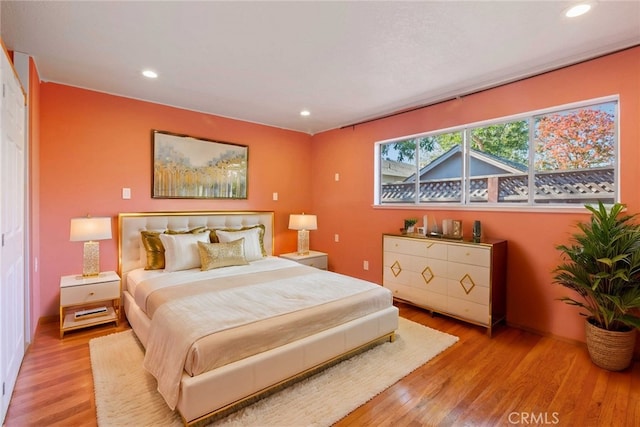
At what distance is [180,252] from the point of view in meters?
3.22

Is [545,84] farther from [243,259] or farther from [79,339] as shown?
[79,339]

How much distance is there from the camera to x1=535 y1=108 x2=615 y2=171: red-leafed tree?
8.59 feet

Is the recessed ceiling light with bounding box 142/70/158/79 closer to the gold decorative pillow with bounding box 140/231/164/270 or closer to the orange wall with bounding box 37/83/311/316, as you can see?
the orange wall with bounding box 37/83/311/316

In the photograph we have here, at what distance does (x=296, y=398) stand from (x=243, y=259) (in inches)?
71.6

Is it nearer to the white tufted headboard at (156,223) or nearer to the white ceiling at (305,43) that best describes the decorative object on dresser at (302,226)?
the white tufted headboard at (156,223)

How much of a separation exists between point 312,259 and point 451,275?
2029 mm

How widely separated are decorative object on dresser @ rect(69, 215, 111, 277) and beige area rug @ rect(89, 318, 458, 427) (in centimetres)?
76

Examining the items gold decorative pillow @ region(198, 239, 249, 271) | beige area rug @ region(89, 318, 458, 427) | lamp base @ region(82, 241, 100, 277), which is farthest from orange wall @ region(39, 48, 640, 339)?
beige area rug @ region(89, 318, 458, 427)

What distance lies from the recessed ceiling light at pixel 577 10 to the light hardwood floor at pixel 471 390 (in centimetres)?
260

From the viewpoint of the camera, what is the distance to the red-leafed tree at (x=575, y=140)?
2.62 meters

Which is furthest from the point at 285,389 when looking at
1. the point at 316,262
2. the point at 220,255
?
the point at 316,262

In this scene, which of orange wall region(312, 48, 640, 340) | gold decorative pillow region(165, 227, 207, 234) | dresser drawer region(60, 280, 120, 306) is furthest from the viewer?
gold decorative pillow region(165, 227, 207, 234)

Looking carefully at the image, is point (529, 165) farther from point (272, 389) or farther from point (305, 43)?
point (272, 389)

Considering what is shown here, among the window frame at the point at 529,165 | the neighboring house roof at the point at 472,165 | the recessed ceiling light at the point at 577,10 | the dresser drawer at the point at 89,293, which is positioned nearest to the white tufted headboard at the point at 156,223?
the dresser drawer at the point at 89,293
